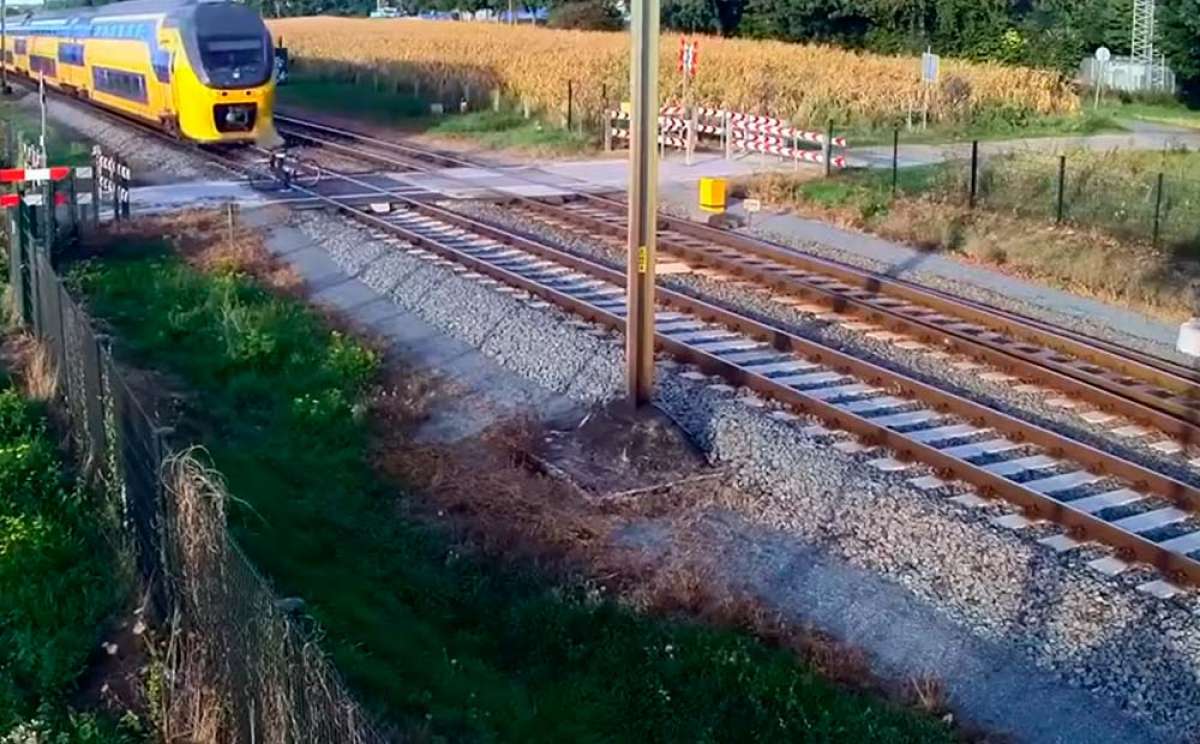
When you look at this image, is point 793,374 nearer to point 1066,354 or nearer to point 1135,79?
point 1066,354

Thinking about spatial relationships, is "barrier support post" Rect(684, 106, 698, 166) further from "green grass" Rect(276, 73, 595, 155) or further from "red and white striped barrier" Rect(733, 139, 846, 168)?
"green grass" Rect(276, 73, 595, 155)

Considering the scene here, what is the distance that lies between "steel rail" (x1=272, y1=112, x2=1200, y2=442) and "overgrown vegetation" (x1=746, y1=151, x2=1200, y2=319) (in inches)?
98.5

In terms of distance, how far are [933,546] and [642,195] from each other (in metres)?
3.87

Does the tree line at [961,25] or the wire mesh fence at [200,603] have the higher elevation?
the tree line at [961,25]

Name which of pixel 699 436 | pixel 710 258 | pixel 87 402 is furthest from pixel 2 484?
pixel 710 258

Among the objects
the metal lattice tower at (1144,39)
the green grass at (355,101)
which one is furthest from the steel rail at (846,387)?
the metal lattice tower at (1144,39)

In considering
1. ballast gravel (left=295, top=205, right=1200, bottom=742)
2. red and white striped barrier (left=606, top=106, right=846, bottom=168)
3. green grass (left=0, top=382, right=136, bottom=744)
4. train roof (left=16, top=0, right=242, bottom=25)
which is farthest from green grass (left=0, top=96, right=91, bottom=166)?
green grass (left=0, top=382, right=136, bottom=744)

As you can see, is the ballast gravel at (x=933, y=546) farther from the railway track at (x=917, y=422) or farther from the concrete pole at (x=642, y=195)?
the concrete pole at (x=642, y=195)

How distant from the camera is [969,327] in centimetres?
1608

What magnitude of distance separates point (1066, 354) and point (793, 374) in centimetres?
311

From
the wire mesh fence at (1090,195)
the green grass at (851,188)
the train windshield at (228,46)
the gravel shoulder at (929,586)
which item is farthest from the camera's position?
the train windshield at (228,46)

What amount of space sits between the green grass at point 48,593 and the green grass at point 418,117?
956 inches

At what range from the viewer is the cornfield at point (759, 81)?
132 ft

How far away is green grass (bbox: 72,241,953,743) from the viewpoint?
292 inches
